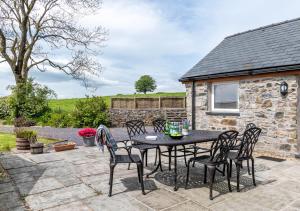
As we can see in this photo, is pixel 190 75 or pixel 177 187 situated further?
pixel 190 75

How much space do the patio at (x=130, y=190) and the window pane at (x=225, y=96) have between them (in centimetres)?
292

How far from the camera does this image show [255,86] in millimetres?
8039

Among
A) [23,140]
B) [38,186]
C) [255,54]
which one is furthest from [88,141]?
[255,54]

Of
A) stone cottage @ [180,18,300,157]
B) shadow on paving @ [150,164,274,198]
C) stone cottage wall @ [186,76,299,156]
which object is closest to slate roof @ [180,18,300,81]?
stone cottage @ [180,18,300,157]

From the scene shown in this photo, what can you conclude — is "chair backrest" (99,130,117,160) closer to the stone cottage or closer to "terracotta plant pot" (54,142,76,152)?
"terracotta plant pot" (54,142,76,152)

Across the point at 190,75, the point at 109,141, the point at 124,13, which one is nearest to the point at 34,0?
the point at 124,13

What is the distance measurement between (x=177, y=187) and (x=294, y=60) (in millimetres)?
5219

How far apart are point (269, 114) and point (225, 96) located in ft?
6.11

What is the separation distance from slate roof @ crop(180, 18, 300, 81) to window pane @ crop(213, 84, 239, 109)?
22.3 inches

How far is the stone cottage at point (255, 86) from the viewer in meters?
7.20

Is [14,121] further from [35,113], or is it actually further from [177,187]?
[177,187]

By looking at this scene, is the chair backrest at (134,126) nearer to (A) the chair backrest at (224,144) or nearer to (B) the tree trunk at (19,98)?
(A) the chair backrest at (224,144)

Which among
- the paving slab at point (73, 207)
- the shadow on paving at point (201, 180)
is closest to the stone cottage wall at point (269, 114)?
the shadow on paving at point (201, 180)

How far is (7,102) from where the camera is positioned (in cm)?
1709
